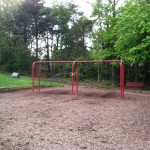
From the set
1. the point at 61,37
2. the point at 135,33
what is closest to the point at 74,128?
the point at 135,33

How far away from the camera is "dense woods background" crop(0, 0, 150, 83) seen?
60.4 ft

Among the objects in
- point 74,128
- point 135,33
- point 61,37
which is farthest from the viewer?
point 61,37

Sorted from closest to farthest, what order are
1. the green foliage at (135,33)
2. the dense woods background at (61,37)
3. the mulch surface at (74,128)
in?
the mulch surface at (74,128) → the green foliage at (135,33) → the dense woods background at (61,37)

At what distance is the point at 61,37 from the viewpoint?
93.1ft

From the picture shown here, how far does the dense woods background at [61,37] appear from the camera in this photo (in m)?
18.4

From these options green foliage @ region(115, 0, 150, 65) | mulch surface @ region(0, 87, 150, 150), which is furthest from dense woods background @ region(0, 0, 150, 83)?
mulch surface @ region(0, 87, 150, 150)

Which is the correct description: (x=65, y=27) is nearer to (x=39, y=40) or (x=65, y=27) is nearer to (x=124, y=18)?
(x=39, y=40)

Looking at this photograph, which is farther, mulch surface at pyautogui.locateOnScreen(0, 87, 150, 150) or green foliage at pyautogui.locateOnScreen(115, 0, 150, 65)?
green foliage at pyautogui.locateOnScreen(115, 0, 150, 65)

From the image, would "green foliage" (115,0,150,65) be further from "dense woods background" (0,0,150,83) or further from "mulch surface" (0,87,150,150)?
"mulch surface" (0,87,150,150)

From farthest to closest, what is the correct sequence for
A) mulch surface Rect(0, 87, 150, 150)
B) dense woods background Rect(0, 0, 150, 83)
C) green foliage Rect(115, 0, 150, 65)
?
dense woods background Rect(0, 0, 150, 83)
green foliage Rect(115, 0, 150, 65)
mulch surface Rect(0, 87, 150, 150)

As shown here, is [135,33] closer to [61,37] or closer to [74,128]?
[74,128]

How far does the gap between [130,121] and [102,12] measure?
13282 millimetres

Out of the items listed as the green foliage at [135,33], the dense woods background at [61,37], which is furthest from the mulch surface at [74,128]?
the dense woods background at [61,37]

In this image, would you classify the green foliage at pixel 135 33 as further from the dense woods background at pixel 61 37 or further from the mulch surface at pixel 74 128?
the mulch surface at pixel 74 128
